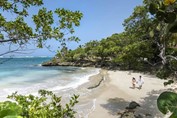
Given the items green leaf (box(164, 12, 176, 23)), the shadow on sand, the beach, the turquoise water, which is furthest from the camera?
the turquoise water

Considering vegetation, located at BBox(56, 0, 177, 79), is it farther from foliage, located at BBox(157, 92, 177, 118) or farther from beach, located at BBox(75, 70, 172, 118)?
beach, located at BBox(75, 70, 172, 118)

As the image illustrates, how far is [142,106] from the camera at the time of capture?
1426cm

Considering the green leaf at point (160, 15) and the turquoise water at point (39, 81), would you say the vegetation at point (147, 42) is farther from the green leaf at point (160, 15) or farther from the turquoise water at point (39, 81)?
the turquoise water at point (39, 81)

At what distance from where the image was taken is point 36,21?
3850 mm

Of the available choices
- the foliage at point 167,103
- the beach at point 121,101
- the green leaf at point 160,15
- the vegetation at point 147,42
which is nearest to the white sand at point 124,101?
the beach at point 121,101

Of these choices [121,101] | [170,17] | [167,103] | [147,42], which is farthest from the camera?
[121,101]

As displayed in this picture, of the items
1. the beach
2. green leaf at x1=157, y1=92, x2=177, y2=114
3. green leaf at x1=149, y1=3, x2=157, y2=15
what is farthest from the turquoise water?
green leaf at x1=157, y1=92, x2=177, y2=114

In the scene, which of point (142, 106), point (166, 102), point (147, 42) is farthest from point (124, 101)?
point (166, 102)

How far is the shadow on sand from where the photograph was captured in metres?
Result: 12.5

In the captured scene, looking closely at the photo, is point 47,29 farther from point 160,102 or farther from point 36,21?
point 160,102

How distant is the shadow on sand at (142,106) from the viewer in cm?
1252

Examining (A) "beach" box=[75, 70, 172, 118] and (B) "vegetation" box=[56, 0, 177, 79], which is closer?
(B) "vegetation" box=[56, 0, 177, 79]

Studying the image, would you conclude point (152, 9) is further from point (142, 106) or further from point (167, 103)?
point (142, 106)

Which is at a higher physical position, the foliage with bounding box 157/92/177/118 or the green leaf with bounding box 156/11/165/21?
the green leaf with bounding box 156/11/165/21
